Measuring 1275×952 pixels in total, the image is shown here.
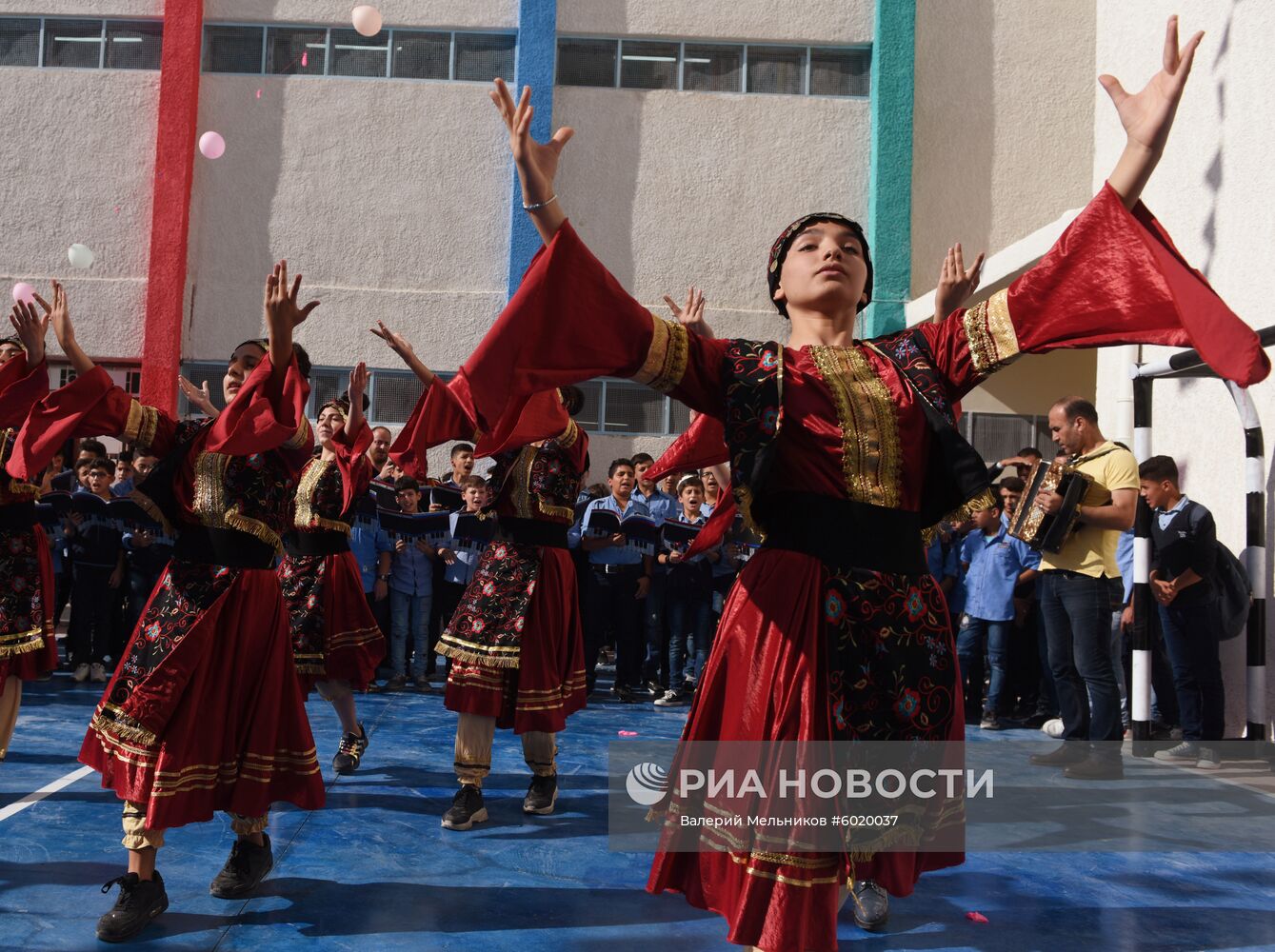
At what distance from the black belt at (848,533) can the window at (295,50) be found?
12810 millimetres

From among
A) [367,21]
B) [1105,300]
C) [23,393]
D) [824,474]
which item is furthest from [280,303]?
[367,21]

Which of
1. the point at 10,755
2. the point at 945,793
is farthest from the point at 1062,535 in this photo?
the point at 10,755

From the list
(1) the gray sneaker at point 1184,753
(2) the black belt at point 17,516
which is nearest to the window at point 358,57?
(2) the black belt at point 17,516

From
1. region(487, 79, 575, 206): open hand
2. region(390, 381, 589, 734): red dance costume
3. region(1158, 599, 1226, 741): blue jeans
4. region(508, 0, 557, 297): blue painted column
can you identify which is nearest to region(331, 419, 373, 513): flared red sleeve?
region(390, 381, 589, 734): red dance costume

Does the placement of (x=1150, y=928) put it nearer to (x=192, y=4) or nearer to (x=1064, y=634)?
(x=1064, y=634)

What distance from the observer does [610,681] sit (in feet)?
31.4

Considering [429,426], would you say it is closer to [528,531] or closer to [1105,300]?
[528,531]

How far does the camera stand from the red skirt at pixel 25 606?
5070 millimetres

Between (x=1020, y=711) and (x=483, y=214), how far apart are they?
854cm

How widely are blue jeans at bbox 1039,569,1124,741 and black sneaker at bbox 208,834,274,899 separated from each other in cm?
411

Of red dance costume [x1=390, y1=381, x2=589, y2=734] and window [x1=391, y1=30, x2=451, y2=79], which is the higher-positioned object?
window [x1=391, y1=30, x2=451, y2=79]

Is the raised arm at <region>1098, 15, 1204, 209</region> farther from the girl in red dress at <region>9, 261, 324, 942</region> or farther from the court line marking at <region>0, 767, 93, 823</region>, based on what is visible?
the court line marking at <region>0, 767, 93, 823</region>

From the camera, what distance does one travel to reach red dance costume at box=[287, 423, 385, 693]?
18.6ft

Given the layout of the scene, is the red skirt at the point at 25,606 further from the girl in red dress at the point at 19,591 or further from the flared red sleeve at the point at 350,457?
the flared red sleeve at the point at 350,457
